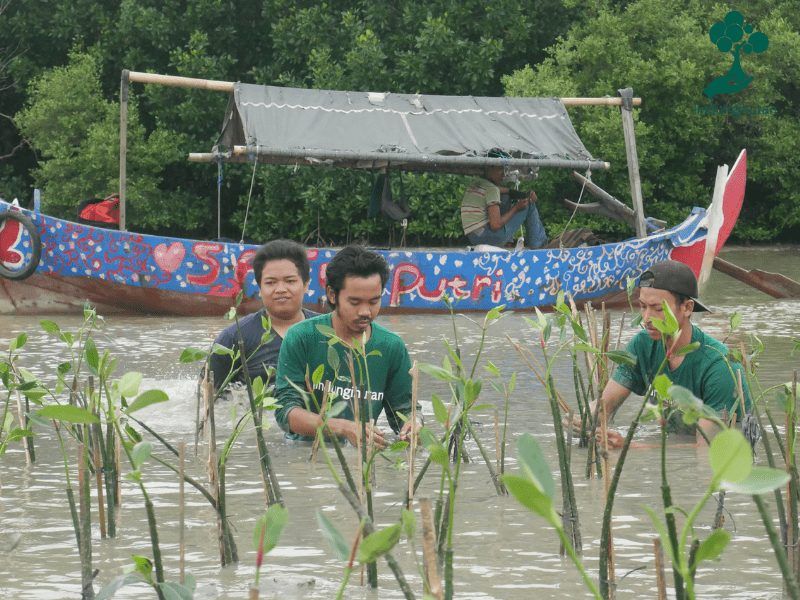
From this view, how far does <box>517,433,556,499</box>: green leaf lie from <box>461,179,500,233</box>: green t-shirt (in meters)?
10.2

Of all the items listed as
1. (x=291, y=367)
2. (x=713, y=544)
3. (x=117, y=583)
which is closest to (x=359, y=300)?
(x=291, y=367)

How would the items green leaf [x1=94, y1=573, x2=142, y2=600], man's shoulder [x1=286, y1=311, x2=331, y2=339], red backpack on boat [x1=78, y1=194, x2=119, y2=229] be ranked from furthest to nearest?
red backpack on boat [x1=78, y1=194, x2=119, y2=229] → man's shoulder [x1=286, y1=311, x2=331, y2=339] → green leaf [x1=94, y1=573, x2=142, y2=600]

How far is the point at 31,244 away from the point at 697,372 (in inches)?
311

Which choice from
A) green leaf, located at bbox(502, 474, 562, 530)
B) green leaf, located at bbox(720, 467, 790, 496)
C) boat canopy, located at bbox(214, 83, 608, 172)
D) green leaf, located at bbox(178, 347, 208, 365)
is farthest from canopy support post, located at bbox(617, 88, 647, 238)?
green leaf, located at bbox(502, 474, 562, 530)

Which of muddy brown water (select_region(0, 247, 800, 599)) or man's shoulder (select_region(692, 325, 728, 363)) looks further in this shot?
man's shoulder (select_region(692, 325, 728, 363))

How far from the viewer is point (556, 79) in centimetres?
1828

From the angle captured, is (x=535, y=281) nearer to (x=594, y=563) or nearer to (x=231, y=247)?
(x=231, y=247)

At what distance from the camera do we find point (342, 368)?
4.93 m

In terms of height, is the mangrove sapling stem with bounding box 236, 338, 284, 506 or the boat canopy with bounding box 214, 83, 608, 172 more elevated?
the boat canopy with bounding box 214, 83, 608, 172

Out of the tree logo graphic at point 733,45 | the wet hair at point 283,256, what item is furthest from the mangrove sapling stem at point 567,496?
the tree logo graphic at point 733,45

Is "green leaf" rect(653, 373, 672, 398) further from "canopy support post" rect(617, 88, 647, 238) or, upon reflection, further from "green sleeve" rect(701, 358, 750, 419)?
"canopy support post" rect(617, 88, 647, 238)

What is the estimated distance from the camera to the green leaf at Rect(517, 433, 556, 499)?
1675 millimetres

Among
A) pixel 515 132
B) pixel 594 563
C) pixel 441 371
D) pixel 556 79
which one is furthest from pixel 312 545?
pixel 556 79

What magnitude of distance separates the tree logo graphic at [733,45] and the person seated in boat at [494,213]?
27.2 ft
